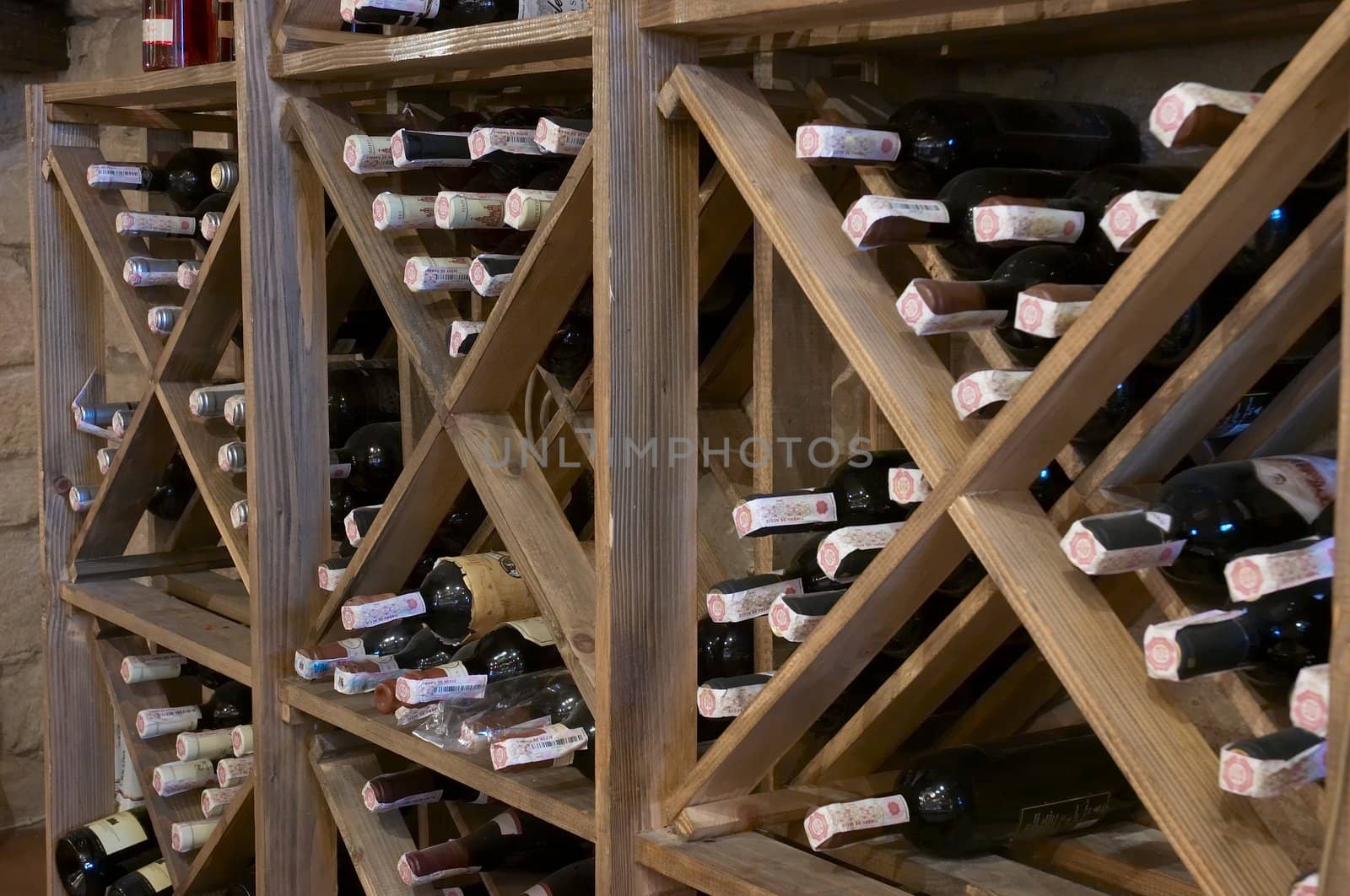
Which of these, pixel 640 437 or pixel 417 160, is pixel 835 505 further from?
pixel 417 160

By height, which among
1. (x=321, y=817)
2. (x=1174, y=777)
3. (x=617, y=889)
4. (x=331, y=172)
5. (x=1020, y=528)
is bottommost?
(x=321, y=817)

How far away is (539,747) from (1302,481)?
622 millimetres

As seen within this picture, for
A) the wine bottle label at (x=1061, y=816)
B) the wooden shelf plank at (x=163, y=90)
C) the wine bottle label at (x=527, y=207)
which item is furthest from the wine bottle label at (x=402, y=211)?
the wine bottle label at (x=1061, y=816)

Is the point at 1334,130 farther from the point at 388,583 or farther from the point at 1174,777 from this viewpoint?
the point at 388,583

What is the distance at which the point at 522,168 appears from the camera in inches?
50.3

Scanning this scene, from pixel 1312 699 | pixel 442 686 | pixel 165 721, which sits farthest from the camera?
pixel 165 721

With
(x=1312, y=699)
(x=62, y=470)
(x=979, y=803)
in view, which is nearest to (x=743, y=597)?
(x=979, y=803)

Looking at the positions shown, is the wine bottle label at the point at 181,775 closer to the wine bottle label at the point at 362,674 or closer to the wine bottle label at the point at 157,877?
the wine bottle label at the point at 157,877

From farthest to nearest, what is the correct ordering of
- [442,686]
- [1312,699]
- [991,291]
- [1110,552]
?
[442,686] < [991,291] < [1110,552] < [1312,699]

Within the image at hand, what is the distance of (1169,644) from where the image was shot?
701 millimetres

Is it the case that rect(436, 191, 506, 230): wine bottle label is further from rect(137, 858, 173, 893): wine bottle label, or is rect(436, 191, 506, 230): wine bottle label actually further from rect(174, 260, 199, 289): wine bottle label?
rect(137, 858, 173, 893): wine bottle label

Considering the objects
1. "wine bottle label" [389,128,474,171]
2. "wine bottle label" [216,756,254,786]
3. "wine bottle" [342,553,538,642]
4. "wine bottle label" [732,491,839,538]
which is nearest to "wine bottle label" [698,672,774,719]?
"wine bottle label" [732,491,839,538]

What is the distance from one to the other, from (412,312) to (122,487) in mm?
742

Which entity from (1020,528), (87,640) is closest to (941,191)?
(1020,528)
